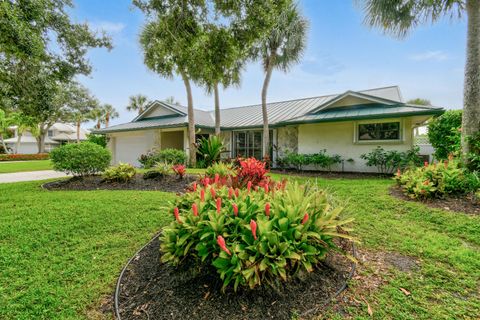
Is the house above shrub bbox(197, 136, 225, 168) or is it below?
above

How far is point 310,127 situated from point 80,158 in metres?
9.90

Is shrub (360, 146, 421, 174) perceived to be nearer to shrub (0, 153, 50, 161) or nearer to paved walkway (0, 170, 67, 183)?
paved walkway (0, 170, 67, 183)

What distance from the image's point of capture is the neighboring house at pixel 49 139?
132ft

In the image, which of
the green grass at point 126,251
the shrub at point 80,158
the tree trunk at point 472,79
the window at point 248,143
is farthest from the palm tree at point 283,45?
the green grass at point 126,251

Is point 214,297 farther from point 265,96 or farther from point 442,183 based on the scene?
point 265,96

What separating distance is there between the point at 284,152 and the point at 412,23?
23.2 feet

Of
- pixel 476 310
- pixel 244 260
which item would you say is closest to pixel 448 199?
pixel 476 310

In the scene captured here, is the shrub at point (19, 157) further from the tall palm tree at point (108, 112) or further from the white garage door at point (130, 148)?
the white garage door at point (130, 148)

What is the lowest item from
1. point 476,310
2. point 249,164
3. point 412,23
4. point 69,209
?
point 476,310

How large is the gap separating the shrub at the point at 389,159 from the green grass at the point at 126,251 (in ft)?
14.0

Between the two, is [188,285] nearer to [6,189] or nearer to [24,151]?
[6,189]

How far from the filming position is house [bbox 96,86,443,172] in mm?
10023

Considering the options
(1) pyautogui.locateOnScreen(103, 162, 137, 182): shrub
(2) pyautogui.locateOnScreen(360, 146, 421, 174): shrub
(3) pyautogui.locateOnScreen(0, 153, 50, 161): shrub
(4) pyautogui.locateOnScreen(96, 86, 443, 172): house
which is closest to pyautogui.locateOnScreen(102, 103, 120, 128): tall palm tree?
(3) pyautogui.locateOnScreen(0, 153, 50, 161): shrub

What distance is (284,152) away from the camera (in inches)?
498
